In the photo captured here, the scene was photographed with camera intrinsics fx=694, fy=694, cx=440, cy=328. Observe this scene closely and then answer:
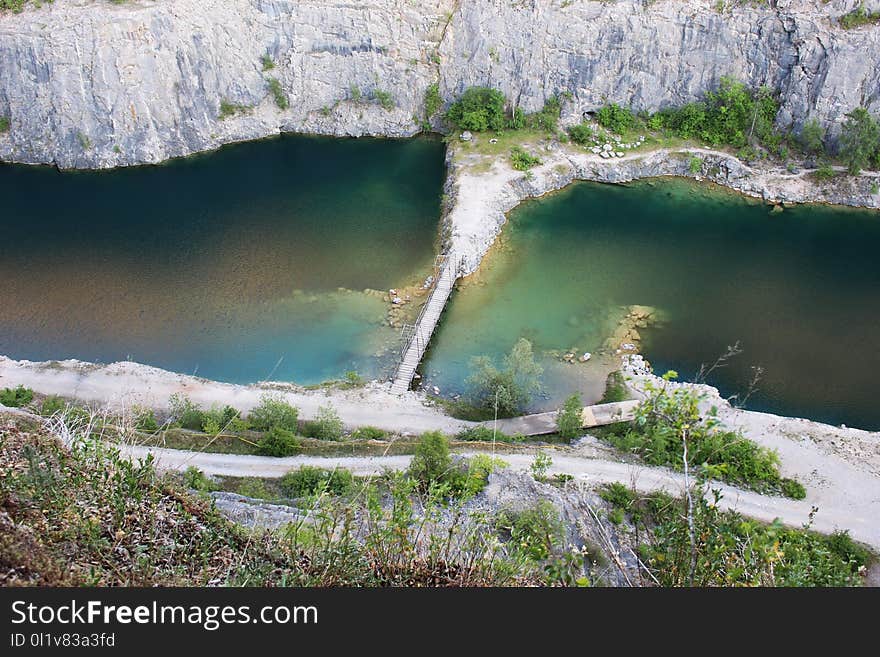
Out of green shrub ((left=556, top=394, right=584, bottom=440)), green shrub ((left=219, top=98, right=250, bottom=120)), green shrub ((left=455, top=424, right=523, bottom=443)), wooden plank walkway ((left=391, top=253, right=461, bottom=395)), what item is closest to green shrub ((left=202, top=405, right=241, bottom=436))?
wooden plank walkway ((left=391, top=253, right=461, bottom=395))

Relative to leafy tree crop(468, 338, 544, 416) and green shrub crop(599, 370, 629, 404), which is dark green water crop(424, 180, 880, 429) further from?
leafy tree crop(468, 338, 544, 416)

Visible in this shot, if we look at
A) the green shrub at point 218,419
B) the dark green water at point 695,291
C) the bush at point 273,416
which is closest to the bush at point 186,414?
the green shrub at point 218,419

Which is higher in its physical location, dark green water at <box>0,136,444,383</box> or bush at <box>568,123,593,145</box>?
bush at <box>568,123,593,145</box>

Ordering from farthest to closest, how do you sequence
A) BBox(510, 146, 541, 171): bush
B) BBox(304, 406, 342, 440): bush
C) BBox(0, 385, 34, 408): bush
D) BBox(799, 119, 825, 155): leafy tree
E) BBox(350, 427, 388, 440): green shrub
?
→ BBox(510, 146, 541, 171): bush, BBox(799, 119, 825, 155): leafy tree, BBox(0, 385, 34, 408): bush, BBox(350, 427, 388, 440): green shrub, BBox(304, 406, 342, 440): bush

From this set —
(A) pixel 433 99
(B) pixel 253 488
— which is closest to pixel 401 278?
(A) pixel 433 99

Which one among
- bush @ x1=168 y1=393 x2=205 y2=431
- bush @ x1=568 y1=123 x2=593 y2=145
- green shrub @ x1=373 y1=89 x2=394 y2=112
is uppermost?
green shrub @ x1=373 y1=89 x2=394 y2=112

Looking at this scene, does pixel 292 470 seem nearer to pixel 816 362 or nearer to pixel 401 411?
pixel 401 411
